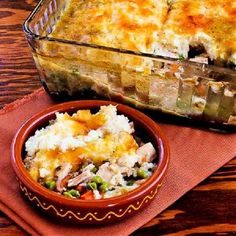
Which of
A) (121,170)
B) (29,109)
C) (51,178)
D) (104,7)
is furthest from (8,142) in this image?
(104,7)

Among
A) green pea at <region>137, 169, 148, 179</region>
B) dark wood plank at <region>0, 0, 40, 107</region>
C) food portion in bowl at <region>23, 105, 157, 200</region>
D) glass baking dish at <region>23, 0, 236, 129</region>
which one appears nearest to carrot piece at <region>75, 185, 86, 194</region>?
food portion in bowl at <region>23, 105, 157, 200</region>

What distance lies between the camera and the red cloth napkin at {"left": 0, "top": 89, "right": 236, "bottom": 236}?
136 cm

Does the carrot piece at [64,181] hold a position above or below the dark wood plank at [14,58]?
above

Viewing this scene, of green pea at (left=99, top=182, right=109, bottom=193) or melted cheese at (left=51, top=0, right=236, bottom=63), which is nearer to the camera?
green pea at (left=99, top=182, right=109, bottom=193)

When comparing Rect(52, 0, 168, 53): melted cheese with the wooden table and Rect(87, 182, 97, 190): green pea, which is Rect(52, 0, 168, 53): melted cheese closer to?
the wooden table

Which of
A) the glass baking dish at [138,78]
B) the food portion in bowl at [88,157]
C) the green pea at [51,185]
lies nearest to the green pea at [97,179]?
the food portion in bowl at [88,157]

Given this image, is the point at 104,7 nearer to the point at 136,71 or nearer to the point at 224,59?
the point at 136,71

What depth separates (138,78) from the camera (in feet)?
5.40

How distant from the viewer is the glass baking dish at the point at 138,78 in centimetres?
159

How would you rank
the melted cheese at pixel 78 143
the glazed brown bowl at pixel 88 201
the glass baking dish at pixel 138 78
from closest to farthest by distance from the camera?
the glazed brown bowl at pixel 88 201, the melted cheese at pixel 78 143, the glass baking dish at pixel 138 78

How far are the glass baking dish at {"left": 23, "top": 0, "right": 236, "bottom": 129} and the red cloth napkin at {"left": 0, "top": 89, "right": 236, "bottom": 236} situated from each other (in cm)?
7

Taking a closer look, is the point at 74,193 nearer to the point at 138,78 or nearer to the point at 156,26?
the point at 138,78

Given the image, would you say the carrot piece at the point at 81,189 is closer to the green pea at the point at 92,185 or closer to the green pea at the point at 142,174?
the green pea at the point at 92,185

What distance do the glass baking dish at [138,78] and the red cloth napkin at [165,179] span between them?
2.8 inches
